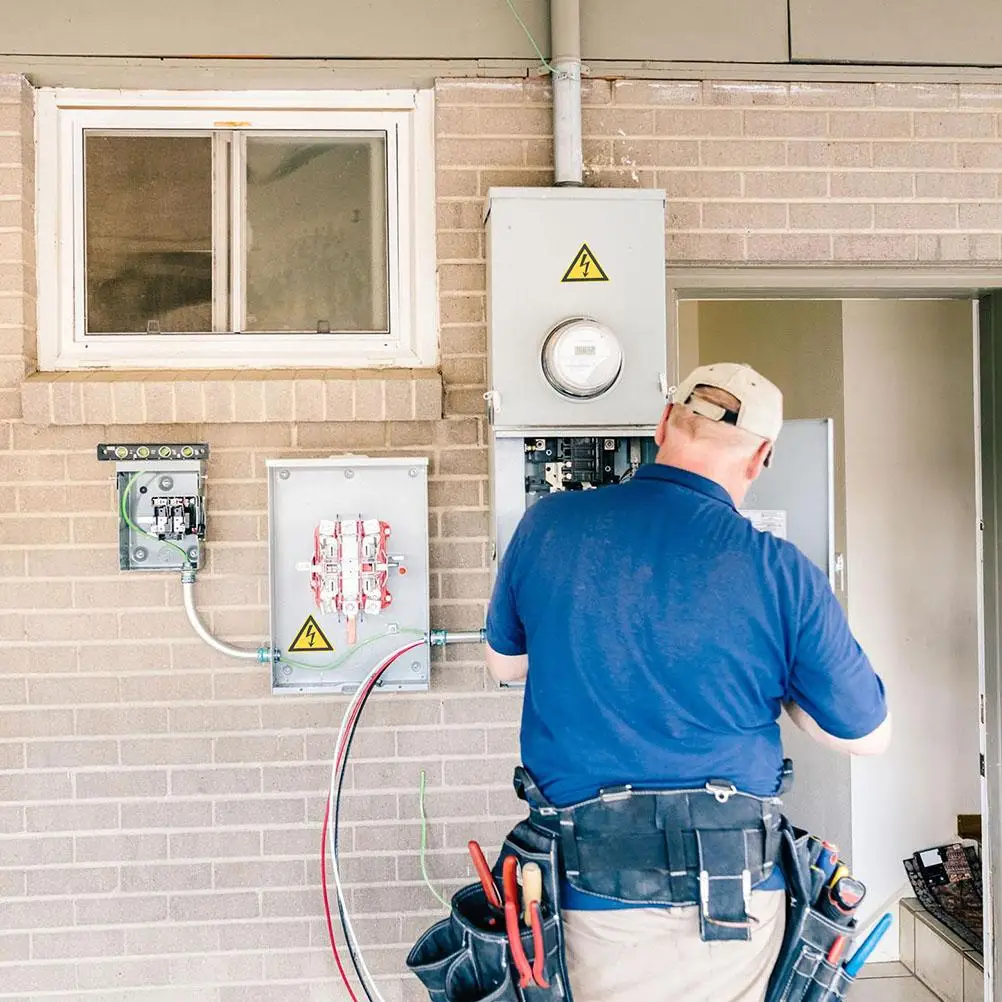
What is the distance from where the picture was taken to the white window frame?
2365 mm

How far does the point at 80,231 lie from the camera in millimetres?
2393

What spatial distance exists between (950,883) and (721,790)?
7.70 ft

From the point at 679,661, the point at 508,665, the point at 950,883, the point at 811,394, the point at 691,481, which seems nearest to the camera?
the point at 679,661

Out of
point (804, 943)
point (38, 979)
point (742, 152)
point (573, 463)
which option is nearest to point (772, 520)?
point (573, 463)

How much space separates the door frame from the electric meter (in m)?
0.40

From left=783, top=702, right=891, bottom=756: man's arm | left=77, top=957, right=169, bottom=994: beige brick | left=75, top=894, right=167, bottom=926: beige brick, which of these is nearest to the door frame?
left=783, top=702, right=891, bottom=756: man's arm

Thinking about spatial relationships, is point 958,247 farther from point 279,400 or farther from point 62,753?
point 62,753

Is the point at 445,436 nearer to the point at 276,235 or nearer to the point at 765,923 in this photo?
the point at 276,235

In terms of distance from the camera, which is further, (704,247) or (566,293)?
(704,247)

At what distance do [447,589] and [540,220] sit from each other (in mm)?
937

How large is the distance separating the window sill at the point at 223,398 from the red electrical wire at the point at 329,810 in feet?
1.97

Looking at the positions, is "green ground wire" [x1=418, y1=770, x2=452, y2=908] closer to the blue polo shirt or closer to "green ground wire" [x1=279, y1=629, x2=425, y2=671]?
"green ground wire" [x1=279, y1=629, x2=425, y2=671]

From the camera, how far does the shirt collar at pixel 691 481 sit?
1.58 m

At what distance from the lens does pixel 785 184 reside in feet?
7.82
